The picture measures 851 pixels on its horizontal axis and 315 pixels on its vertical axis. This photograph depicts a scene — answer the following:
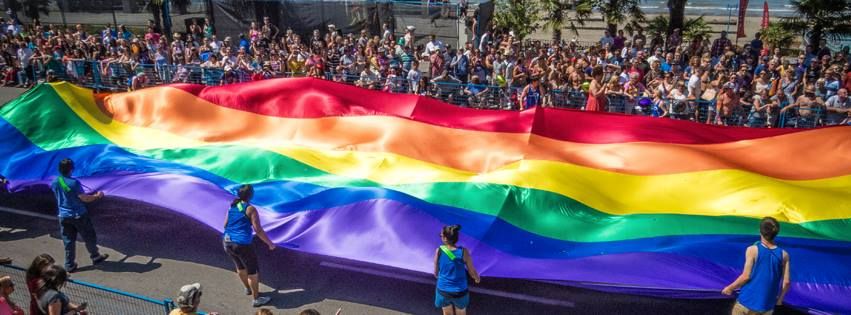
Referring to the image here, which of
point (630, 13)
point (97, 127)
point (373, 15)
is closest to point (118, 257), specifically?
point (97, 127)

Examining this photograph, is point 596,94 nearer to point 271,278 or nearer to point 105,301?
point 271,278

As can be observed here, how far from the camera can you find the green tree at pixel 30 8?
26.6 m

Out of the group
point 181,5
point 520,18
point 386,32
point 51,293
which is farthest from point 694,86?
point 181,5

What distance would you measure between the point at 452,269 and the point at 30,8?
27079mm

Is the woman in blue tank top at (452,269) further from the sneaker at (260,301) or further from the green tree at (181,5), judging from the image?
the green tree at (181,5)

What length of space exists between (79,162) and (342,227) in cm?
420

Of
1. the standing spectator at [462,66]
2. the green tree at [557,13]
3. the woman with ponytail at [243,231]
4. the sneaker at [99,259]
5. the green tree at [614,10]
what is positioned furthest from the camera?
the green tree at [557,13]

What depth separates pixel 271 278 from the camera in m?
8.04

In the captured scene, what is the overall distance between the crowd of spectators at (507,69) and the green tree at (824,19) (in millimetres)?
630

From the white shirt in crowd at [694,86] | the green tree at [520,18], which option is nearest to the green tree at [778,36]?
the white shirt in crowd at [694,86]

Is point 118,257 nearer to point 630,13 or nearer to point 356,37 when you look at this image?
point 356,37

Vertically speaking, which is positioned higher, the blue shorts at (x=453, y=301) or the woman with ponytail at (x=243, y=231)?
the woman with ponytail at (x=243, y=231)

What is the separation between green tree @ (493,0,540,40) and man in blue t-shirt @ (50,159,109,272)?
653 inches

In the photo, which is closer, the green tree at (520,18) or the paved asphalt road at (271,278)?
the paved asphalt road at (271,278)
